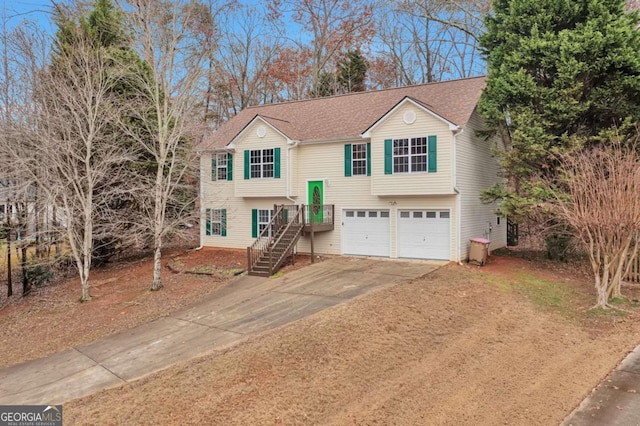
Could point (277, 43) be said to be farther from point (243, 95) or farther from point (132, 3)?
point (132, 3)

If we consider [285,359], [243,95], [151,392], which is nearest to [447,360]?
[285,359]

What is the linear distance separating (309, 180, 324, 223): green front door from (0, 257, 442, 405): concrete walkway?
10.9 ft

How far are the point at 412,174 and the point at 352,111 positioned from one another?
549 centimetres

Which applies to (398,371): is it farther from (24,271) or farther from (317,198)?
(24,271)

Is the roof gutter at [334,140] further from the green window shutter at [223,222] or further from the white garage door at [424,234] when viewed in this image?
the green window shutter at [223,222]

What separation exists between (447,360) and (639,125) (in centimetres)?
1108

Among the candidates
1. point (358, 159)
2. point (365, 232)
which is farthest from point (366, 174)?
point (365, 232)

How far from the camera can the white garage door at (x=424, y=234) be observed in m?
14.7

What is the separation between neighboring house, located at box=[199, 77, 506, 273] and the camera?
14.5m

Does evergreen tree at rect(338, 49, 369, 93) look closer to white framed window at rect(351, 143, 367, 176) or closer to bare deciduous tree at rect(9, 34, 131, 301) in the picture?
white framed window at rect(351, 143, 367, 176)

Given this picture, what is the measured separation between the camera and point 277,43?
99.7ft

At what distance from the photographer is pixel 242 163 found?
18438 millimetres

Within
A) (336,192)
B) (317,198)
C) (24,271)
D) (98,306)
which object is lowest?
(98,306)

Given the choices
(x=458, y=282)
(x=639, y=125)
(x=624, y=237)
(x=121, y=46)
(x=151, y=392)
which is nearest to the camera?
(x=151, y=392)
